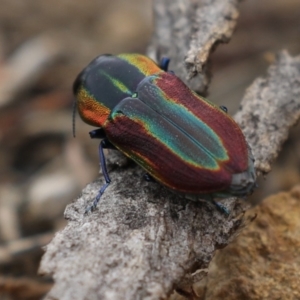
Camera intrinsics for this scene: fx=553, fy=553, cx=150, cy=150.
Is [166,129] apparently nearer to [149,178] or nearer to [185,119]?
[185,119]

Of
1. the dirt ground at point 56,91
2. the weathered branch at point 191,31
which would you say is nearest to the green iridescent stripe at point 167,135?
the weathered branch at point 191,31

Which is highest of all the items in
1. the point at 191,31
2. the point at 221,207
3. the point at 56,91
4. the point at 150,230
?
the point at 191,31

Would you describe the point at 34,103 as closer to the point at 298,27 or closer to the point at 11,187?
the point at 11,187

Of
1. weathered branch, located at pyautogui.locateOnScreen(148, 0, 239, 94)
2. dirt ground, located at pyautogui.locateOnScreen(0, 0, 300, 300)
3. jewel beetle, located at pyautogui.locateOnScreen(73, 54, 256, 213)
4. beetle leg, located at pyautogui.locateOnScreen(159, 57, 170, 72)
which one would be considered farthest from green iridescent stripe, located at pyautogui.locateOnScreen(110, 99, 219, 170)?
dirt ground, located at pyautogui.locateOnScreen(0, 0, 300, 300)

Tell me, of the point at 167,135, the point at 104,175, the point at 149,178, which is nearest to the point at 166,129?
the point at 167,135

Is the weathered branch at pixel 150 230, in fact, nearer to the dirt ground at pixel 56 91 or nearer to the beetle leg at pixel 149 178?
the beetle leg at pixel 149 178
